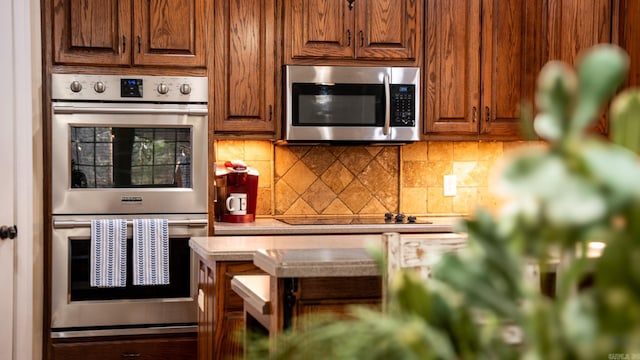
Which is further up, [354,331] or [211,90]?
[211,90]

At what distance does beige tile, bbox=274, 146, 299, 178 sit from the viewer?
4797 mm

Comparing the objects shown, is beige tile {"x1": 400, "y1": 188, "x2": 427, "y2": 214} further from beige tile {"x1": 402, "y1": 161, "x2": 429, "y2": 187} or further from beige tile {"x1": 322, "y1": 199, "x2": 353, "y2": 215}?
beige tile {"x1": 322, "y1": 199, "x2": 353, "y2": 215}

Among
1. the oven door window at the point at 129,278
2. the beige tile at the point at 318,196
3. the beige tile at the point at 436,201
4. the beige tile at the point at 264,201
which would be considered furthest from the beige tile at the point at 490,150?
the oven door window at the point at 129,278

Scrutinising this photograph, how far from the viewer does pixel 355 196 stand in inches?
193

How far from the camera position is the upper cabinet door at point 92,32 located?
4066 millimetres

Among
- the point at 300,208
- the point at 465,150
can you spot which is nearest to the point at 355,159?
the point at 300,208

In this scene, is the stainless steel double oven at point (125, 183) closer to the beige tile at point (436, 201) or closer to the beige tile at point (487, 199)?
the beige tile at point (436, 201)

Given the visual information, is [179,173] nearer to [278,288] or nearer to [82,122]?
[82,122]

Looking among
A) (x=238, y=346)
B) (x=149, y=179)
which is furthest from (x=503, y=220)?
(x=149, y=179)

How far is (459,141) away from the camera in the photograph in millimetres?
4832

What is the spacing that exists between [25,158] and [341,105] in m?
1.61

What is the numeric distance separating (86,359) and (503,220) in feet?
12.8

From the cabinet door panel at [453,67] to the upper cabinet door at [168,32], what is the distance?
4.17 ft

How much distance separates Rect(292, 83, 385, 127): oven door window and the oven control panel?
54 cm
